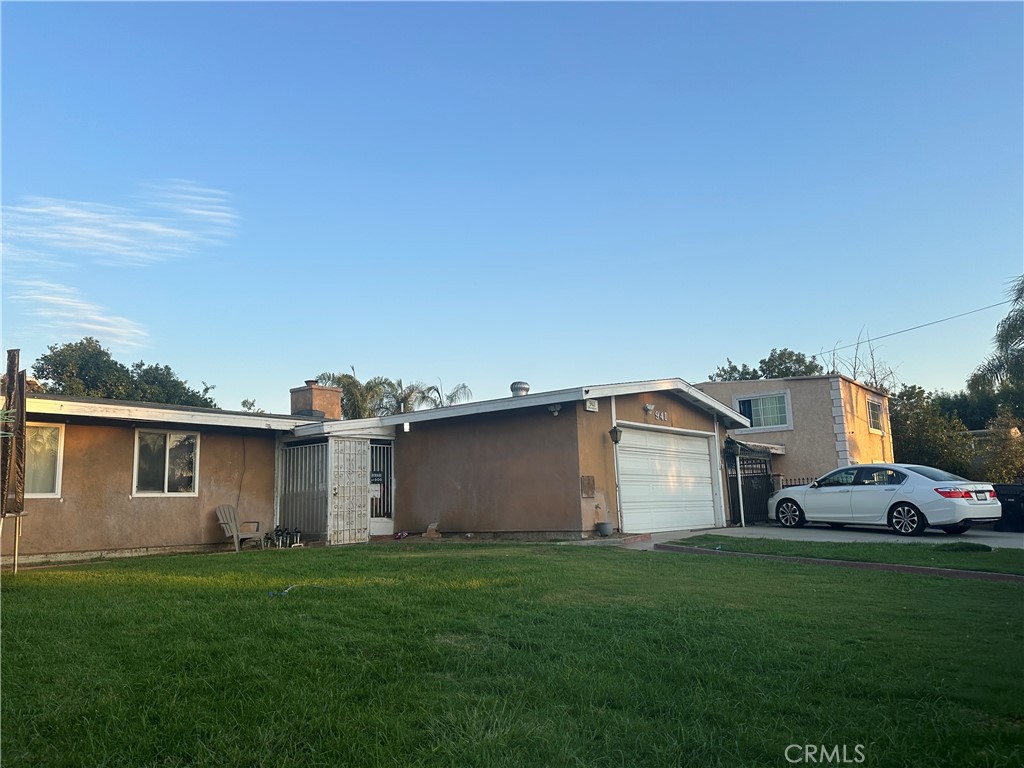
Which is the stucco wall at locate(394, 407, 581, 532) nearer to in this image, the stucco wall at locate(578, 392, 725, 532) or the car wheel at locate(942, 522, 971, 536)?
the stucco wall at locate(578, 392, 725, 532)

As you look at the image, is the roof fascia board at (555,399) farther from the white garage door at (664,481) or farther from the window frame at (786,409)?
the window frame at (786,409)

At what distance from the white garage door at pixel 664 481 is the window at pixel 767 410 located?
621 cm

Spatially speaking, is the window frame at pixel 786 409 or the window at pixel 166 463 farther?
the window frame at pixel 786 409

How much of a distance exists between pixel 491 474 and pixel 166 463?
6.73 meters

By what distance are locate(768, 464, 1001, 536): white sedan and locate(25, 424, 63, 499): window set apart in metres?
15.5

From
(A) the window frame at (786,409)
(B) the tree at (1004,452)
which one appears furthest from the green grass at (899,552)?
(B) the tree at (1004,452)

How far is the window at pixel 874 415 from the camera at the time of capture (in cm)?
2550

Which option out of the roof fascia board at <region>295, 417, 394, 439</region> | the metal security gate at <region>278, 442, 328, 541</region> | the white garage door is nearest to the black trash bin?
the white garage door

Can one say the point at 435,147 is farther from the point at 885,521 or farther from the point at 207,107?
the point at 885,521

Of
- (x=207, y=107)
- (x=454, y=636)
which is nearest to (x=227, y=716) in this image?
(x=454, y=636)

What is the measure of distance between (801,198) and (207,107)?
525 inches

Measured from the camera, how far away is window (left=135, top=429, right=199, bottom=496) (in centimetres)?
1395

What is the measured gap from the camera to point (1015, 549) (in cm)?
1088

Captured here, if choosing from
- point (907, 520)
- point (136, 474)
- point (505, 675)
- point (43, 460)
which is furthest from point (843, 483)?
point (43, 460)
